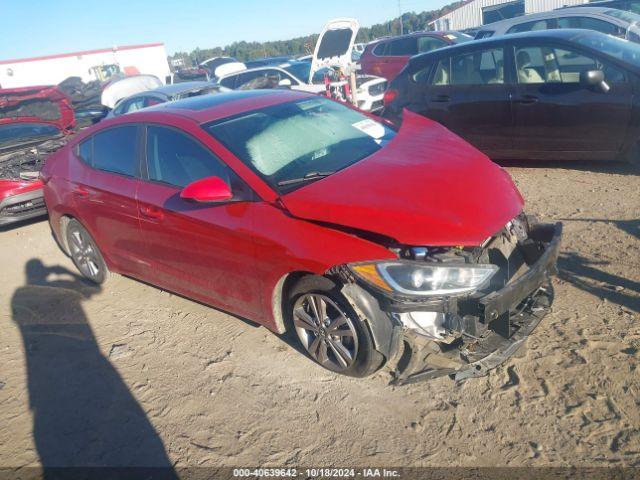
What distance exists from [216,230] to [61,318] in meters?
2.09

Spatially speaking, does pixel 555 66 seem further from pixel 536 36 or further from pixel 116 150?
pixel 116 150

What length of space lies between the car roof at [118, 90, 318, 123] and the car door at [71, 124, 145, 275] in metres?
0.28

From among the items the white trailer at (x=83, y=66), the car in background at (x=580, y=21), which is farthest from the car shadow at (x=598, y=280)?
the white trailer at (x=83, y=66)

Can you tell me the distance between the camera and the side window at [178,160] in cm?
347

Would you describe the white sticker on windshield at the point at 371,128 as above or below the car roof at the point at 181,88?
below

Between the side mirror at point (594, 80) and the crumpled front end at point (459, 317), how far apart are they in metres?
3.10

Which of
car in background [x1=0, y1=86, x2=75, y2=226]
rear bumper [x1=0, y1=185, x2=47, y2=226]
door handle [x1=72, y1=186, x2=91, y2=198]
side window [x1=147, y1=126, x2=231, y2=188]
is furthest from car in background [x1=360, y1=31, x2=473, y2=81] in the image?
side window [x1=147, y1=126, x2=231, y2=188]

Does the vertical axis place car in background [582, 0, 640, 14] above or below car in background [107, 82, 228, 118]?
above

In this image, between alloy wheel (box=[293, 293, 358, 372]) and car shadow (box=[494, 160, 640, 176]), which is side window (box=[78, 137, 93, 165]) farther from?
car shadow (box=[494, 160, 640, 176])

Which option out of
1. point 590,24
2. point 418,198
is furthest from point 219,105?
point 590,24

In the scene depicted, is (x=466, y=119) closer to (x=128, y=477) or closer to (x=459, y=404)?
(x=459, y=404)

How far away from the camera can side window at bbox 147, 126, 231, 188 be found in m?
3.47

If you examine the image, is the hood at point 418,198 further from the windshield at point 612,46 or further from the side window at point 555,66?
the windshield at point 612,46

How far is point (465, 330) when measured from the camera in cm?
278
